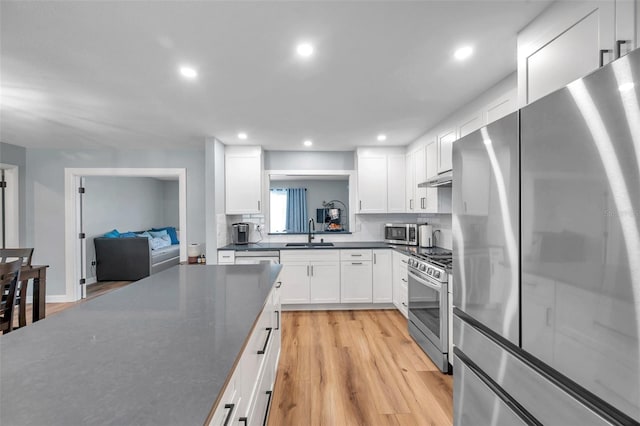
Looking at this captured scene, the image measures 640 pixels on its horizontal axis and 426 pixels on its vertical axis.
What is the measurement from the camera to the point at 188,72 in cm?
200

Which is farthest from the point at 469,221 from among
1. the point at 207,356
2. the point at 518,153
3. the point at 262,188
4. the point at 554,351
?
the point at 262,188

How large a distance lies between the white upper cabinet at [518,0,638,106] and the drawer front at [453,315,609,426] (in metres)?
1.21

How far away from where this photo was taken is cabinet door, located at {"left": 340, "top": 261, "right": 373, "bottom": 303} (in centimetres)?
379

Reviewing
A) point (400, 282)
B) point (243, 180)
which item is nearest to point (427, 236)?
point (400, 282)

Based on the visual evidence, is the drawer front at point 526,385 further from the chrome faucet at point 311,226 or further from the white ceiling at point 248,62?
the chrome faucet at point 311,226

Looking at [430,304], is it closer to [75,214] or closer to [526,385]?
[526,385]

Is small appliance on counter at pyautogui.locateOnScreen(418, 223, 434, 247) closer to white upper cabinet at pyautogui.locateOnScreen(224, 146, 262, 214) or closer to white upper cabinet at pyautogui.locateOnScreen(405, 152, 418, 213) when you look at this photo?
white upper cabinet at pyautogui.locateOnScreen(405, 152, 418, 213)

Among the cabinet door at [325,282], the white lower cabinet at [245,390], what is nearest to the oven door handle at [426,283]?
the cabinet door at [325,282]

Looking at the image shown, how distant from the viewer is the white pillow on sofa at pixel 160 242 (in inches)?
244

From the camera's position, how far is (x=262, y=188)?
4254 mm

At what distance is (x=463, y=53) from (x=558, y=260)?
1.51 meters

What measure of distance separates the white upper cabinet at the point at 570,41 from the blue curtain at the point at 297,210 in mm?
3382

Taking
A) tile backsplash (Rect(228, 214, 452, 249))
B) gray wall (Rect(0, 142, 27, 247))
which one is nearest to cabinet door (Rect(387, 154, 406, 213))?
tile backsplash (Rect(228, 214, 452, 249))

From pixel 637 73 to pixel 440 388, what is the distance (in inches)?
88.8
